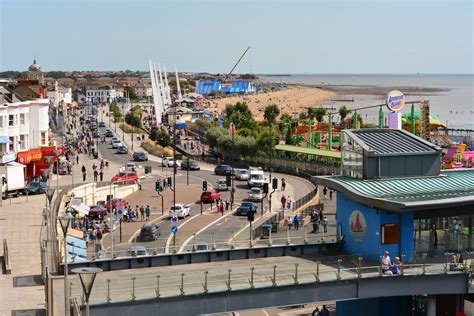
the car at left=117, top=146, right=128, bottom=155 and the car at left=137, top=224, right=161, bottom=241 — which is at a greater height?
the car at left=117, top=146, right=128, bottom=155

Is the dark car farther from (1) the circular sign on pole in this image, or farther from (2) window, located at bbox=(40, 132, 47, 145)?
(1) the circular sign on pole

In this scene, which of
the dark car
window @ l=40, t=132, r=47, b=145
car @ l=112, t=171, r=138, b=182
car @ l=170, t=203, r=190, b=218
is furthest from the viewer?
window @ l=40, t=132, r=47, b=145

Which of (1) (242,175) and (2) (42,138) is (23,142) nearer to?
(2) (42,138)

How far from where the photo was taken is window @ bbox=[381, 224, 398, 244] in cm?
2567

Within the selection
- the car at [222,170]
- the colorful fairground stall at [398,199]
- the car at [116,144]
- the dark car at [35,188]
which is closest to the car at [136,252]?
the colorful fairground stall at [398,199]

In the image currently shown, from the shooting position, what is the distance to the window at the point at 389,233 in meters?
25.7

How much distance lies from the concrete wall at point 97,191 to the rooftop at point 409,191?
22452mm

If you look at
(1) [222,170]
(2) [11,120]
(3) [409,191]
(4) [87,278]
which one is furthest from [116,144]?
(4) [87,278]

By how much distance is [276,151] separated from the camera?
243 ft

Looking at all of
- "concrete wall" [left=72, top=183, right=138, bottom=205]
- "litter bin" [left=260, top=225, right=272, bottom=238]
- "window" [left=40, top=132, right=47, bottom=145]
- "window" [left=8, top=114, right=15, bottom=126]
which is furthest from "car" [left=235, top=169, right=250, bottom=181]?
"litter bin" [left=260, top=225, right=272, bottom=238]

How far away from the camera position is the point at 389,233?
2577cm

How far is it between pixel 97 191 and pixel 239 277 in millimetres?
29140

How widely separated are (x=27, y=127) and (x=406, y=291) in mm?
38219

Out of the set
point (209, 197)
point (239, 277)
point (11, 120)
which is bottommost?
point (209, 197)
